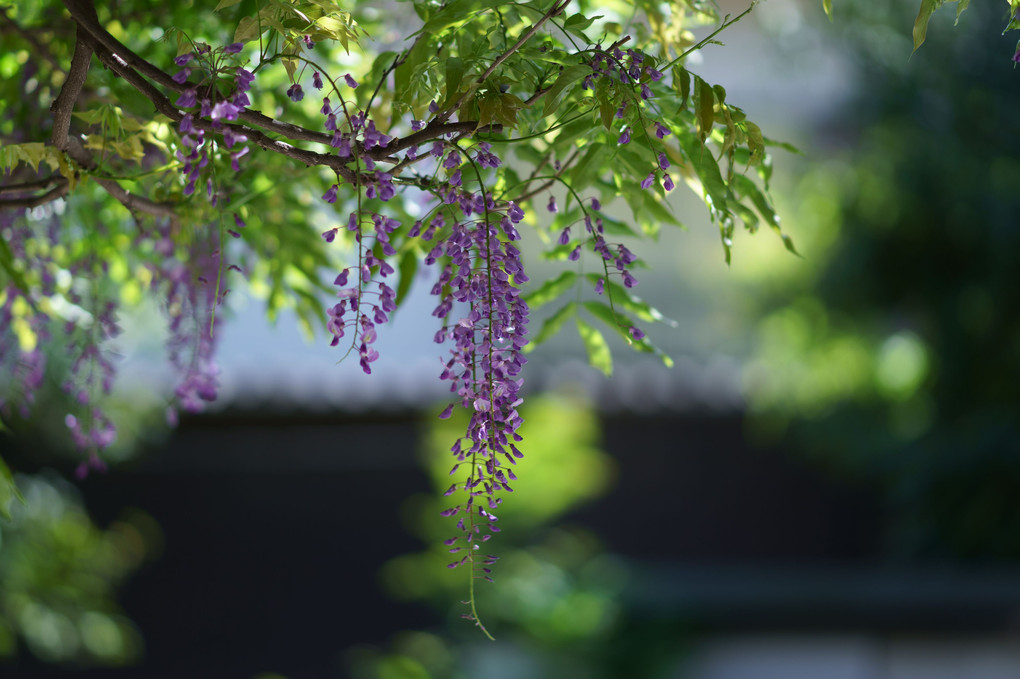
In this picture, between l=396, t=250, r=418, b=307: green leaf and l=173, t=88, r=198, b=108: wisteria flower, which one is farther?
l=396, t=250, r=418, b=307: green leaf

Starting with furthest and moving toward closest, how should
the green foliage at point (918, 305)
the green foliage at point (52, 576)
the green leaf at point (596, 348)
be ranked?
the green foliage at point (918, 305) → the green foliage at point (52, 576) → the green leaf at point (596, 348)

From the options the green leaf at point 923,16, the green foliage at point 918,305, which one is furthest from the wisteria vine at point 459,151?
the green foliage at point 918,305

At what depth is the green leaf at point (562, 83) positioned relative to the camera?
0.55 metres

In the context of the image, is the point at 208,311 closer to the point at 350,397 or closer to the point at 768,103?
the point at 350,397

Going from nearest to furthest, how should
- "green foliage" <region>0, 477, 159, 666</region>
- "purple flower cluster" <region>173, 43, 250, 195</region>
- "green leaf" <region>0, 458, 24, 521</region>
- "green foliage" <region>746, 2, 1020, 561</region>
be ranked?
"purple flower cluster" <region>173, 43, 250, 195</region>
"green leaf" <region>0, 458, 24, 521</region>
"green foliage" <region>0, 477, 159, 666</region>
"green foliage" <region>746, 2, 1020, 561</region>

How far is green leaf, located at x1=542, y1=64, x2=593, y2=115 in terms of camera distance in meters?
0.55

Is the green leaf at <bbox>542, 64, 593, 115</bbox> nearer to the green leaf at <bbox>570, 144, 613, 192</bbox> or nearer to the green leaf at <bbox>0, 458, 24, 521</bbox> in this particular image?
the green leaf at <bbox>570, 144, 613, 192</bbox>

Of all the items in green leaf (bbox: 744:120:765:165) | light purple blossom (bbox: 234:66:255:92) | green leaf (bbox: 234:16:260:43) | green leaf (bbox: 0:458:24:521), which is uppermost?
green leaf (bbox: 234:16:260:43)

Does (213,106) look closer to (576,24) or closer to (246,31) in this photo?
(246,31)

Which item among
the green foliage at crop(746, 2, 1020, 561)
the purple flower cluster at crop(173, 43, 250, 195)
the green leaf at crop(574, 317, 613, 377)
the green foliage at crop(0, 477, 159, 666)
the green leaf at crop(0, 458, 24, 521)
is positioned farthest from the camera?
the green foliage at crop(746, 2, 1020, 561)

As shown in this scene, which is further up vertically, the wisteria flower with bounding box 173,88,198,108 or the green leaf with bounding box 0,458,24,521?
the wisteria flower with bounding box 173,88,198,108

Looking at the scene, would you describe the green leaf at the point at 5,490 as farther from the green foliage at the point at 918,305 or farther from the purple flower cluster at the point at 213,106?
the green foliage at the point at 918,305

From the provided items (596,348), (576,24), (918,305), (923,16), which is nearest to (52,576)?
(596,348)

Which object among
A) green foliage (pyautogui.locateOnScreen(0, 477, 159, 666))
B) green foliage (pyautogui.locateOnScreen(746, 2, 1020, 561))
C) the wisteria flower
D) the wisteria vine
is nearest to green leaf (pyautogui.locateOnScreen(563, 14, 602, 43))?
the wisteria vine
